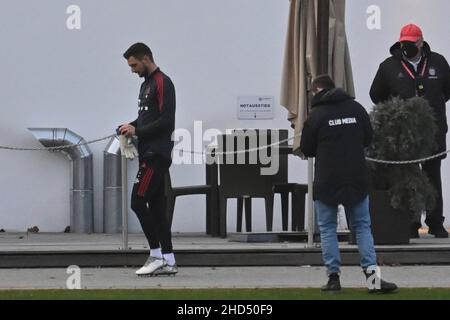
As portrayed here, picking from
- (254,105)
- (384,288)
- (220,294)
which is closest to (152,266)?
(220,294)

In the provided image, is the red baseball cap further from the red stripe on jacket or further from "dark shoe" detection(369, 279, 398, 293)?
"dark shoe" detection(369, 279, 398, 293)

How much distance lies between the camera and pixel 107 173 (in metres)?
15.1

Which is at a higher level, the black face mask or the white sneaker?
the black face mask

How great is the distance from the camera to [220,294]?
9.71 metres

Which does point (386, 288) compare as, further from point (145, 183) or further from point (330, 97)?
point (145, 183)

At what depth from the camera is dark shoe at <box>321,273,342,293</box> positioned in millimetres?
9750

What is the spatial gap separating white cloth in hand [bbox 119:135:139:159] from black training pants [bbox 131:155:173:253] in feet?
1.00

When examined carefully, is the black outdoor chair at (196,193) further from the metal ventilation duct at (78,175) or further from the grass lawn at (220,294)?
the grass lawn at (220,294)

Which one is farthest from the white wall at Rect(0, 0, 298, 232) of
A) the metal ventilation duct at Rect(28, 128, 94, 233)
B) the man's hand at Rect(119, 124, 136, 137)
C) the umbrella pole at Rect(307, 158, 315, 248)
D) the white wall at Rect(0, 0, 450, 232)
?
the man's hand at Rect(119, 124, 136, 137)

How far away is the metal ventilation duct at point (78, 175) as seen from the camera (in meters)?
15.1

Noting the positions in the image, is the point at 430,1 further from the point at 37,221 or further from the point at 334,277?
the point at 334,277

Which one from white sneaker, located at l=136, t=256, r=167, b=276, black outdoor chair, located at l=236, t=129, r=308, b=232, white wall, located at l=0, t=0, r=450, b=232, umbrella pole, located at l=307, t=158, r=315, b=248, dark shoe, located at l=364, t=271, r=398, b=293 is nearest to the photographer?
dark shoe, located at l=364, t=271, r=398, b=293

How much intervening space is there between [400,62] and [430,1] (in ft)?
7.79

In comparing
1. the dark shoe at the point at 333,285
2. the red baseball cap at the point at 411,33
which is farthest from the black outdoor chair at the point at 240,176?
the dark shoe at the point at 333,285
